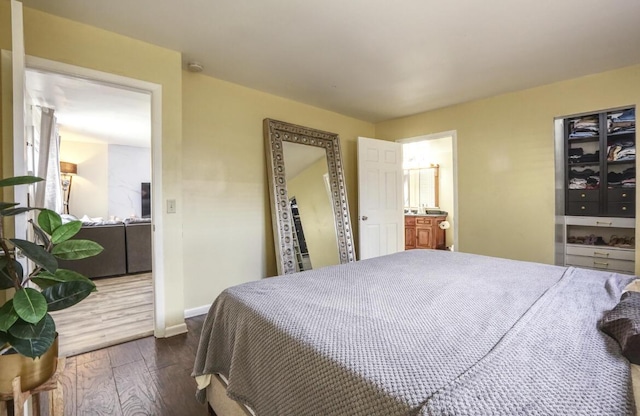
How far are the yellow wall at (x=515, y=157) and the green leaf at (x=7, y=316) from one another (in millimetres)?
4029

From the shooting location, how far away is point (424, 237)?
6.18 m

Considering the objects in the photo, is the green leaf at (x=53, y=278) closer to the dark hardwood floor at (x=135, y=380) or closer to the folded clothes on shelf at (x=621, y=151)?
the dark hardwood floor at (x=135, y=380)

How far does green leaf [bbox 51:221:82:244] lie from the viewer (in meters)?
1.08

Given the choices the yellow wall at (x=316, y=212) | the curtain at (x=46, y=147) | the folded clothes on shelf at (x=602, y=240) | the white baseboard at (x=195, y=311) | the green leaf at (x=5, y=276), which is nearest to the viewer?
the green leaf at (x=5, y=276)

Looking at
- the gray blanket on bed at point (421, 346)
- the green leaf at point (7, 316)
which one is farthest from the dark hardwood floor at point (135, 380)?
the green leaf at point (7, 316)

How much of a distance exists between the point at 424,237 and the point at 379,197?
2.48 m

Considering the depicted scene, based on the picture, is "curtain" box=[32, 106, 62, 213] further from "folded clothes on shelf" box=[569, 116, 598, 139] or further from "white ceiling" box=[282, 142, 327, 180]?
"folded clothes on shelf" box=[569, 116, 598, 139]

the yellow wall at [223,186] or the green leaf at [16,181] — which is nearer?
the green leaf at [16,181]

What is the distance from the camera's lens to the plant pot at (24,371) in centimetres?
102

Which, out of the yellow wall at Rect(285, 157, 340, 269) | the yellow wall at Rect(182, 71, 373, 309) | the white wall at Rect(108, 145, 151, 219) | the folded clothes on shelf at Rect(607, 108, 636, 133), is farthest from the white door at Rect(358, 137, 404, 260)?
the white wall at Rect(108, 145, 151, 219)

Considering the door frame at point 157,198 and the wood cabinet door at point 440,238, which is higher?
the door frame at point 157,198

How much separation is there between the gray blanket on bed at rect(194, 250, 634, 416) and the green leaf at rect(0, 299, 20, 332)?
0.71m

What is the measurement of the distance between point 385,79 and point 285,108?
4.06ft

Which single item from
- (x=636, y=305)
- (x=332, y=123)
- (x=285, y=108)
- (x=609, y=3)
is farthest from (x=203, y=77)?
(x=636, y=305)
